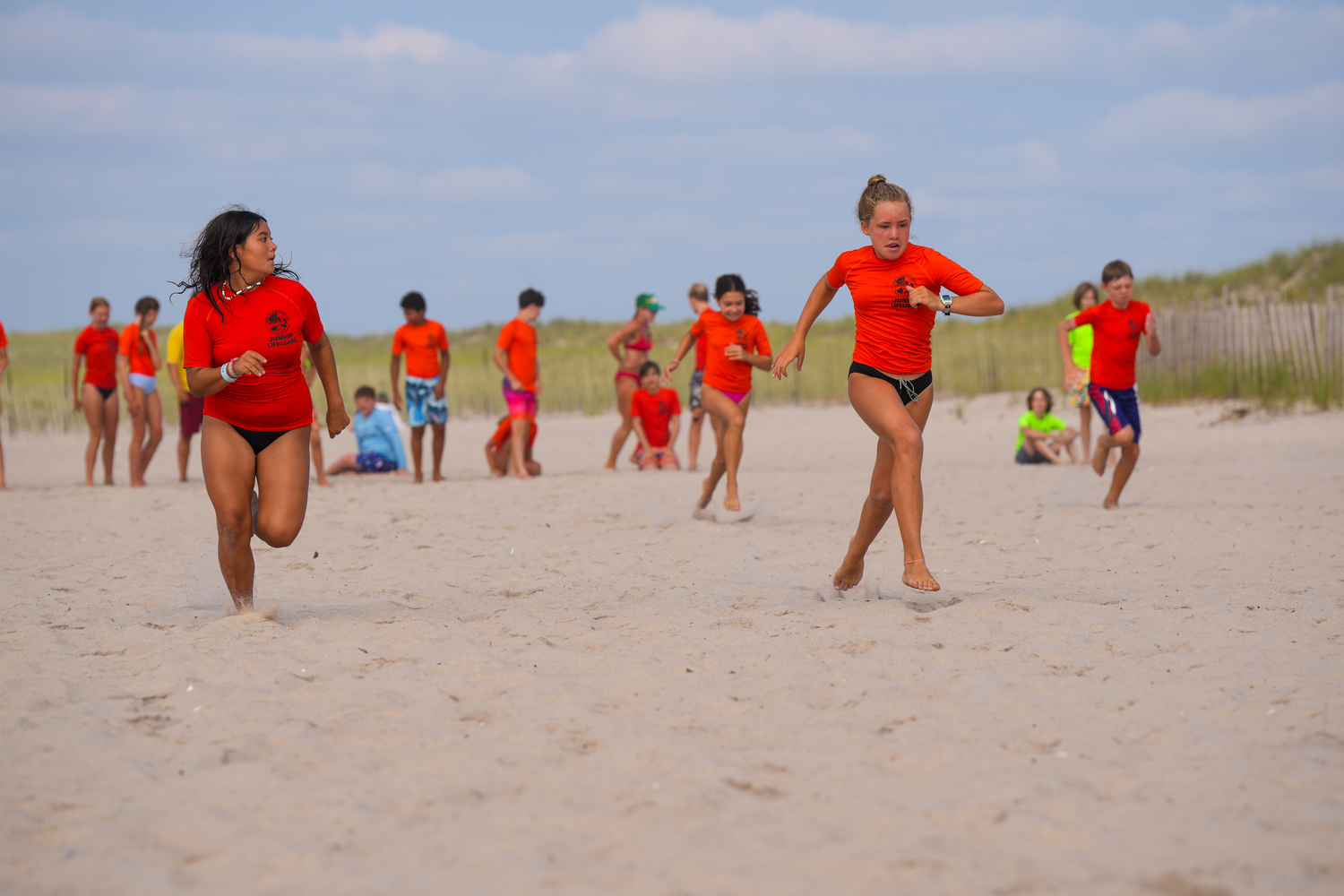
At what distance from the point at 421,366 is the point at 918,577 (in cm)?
800

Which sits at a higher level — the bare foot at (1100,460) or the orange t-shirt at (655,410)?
the orange t-shirt at (655,410)

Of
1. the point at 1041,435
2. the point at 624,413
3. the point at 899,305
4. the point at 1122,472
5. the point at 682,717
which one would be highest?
the point at 899,305

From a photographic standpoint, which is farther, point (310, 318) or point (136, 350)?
point (136, 350)

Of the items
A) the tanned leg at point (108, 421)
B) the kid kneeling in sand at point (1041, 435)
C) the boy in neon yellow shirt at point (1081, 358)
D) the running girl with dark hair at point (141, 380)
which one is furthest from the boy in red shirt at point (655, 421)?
the tanned leg at point (108, 421)

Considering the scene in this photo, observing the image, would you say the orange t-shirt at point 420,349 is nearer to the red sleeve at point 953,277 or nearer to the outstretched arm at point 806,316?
the outstretched arm at point 806,316

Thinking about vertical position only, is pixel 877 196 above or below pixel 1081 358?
above

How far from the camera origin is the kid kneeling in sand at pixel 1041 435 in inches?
484

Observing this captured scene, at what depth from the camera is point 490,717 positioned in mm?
3547

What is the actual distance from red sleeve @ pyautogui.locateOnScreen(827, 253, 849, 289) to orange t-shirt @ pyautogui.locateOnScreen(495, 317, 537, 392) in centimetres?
675

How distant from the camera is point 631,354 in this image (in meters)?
13.0

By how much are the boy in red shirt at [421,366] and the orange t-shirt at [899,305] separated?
7311mm

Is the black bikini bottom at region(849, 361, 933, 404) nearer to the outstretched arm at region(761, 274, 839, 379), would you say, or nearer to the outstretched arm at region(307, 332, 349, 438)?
the outstretched arm at region(761, 274, 839, 379)

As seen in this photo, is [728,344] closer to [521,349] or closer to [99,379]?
[521,349]

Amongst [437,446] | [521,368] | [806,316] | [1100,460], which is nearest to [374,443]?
[437,446]
